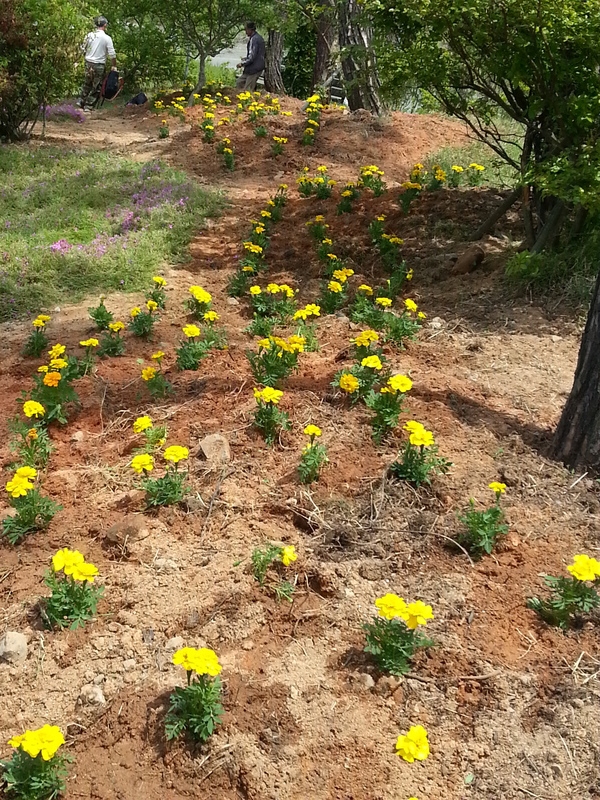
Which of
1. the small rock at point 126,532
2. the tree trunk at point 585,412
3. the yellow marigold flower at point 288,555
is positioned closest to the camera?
the yellow marigold flower at point 288,555

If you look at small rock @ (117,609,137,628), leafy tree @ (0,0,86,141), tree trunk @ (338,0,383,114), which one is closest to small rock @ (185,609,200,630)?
small rock @ (117,609,137,628)

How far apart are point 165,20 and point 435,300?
11.0 meters

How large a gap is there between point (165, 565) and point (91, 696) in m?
0.65

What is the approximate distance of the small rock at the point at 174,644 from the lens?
8.27 ft

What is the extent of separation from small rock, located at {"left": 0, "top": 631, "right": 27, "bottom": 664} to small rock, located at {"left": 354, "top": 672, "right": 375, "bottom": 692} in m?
1.22

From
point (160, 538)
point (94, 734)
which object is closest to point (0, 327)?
point (160, 538)

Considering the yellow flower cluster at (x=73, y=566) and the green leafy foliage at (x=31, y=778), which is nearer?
the green leafy foliage at (x=31, y=778)

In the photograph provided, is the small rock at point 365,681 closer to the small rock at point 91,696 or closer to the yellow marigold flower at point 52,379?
the small rock at point 91,696

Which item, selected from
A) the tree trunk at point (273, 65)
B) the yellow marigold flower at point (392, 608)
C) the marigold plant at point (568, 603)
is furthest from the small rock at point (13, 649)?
the tree trunk at point (273, 65)

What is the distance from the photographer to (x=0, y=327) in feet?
17.2

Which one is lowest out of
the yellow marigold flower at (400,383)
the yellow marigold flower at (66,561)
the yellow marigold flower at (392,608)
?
the yellow marigold flower at (66,561)

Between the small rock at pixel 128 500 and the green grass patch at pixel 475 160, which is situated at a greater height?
the green grass patch at pixel 475 160

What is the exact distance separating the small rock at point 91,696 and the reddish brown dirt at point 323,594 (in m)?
0.03

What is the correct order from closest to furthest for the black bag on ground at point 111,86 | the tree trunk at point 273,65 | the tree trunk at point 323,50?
the tree trunk at point 323,50 < the tree trunk at point 273,65 < the black bag on ground at point 111,86
